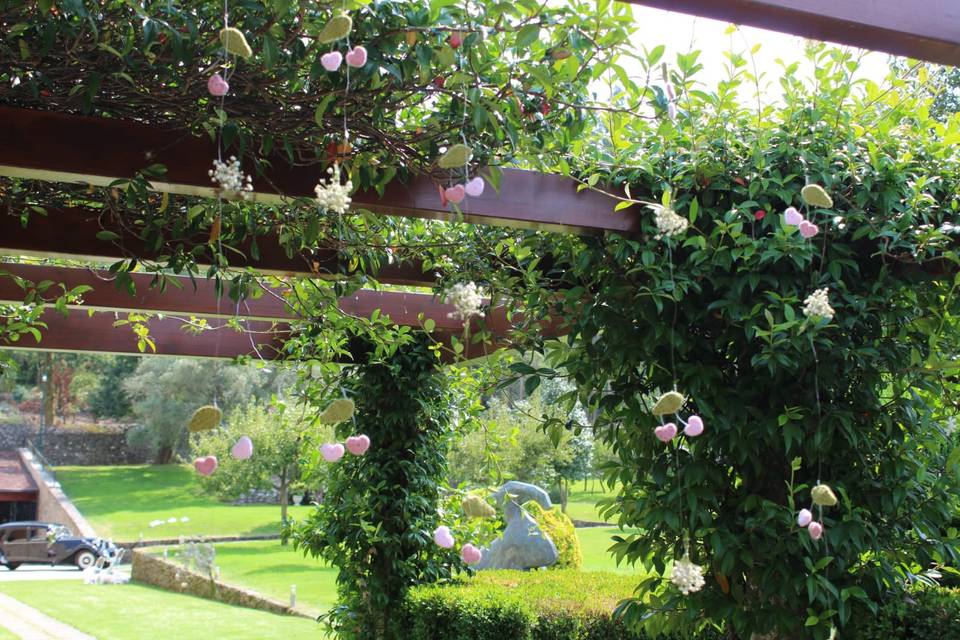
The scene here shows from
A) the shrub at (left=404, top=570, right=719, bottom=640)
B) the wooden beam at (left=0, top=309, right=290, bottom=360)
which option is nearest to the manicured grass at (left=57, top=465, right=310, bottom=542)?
the wooden beam at (left=0, top=309, right=290, bottom=360)

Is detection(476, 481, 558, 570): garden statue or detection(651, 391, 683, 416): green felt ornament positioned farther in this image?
detection(476, 481, 558, 570): garden statue

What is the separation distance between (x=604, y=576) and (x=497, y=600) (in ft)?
3.23

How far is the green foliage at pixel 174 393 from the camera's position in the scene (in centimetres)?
1761

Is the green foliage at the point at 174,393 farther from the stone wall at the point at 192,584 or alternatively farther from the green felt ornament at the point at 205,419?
the green felt ornament at the point at 205,419

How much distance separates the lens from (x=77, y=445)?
21891 mm

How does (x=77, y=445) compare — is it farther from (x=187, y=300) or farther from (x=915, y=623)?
(x=915, y=623)

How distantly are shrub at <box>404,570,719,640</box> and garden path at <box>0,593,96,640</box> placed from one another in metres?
4.99

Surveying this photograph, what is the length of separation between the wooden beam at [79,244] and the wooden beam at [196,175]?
59 cm

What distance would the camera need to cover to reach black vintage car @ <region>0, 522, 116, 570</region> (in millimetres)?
13359

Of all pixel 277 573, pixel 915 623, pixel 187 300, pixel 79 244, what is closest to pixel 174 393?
pixel 277 573

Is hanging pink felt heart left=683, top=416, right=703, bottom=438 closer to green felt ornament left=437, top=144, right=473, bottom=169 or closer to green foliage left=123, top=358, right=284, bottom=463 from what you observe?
green felt ornament left=437, top=144, right=473, bottom=169

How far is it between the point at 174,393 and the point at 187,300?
A: 16300 mm

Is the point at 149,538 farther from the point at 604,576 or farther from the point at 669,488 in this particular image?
the point at 669,488

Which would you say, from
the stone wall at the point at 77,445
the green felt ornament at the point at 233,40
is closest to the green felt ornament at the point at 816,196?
the green felt ornament at the point at 233,40
